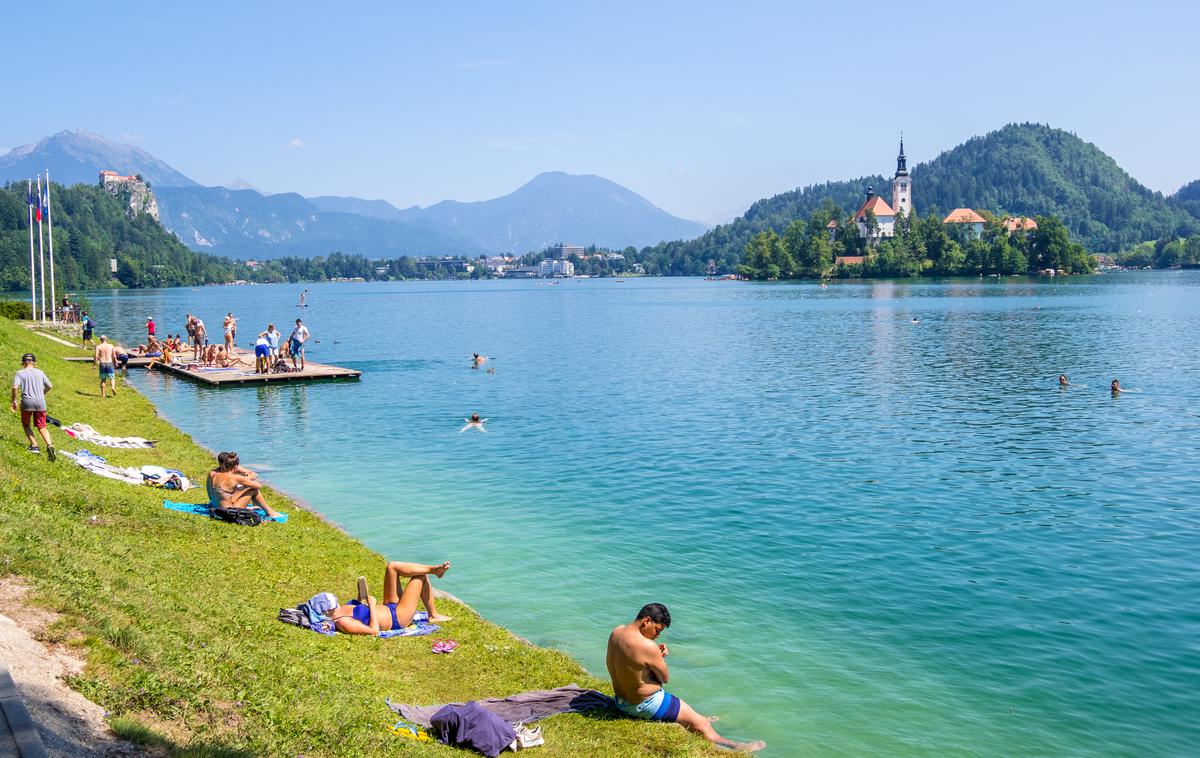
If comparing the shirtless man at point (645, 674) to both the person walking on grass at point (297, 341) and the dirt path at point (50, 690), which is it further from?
the person walking on grass at point (297, 341)

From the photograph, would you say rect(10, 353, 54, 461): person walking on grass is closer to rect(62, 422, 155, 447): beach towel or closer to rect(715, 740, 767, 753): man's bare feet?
rect(62, 422, 155, 447): beach towel

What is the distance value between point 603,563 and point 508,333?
78585 millimetres

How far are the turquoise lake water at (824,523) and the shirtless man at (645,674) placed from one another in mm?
1625

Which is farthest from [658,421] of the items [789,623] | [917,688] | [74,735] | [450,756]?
[74,735]

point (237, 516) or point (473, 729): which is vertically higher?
Answer: point (237, 516)

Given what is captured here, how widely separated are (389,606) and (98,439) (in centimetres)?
1570

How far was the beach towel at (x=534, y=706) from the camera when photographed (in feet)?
34.6

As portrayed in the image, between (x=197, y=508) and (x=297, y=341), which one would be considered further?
(x=297, y=341)

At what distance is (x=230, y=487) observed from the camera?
1850cm

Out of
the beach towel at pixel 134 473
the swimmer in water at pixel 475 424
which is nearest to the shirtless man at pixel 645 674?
the beach towel at pixel 134 473

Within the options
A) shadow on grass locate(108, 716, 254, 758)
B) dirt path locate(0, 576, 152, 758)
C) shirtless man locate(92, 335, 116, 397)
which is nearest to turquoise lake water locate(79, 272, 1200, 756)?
shirtless man locate(92, 335, 116, 397)

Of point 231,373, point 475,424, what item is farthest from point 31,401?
point 231,373

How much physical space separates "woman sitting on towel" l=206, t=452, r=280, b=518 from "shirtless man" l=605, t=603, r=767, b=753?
10311 millimetres

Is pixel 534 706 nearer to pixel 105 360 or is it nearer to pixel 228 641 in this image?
pixel 228 641
